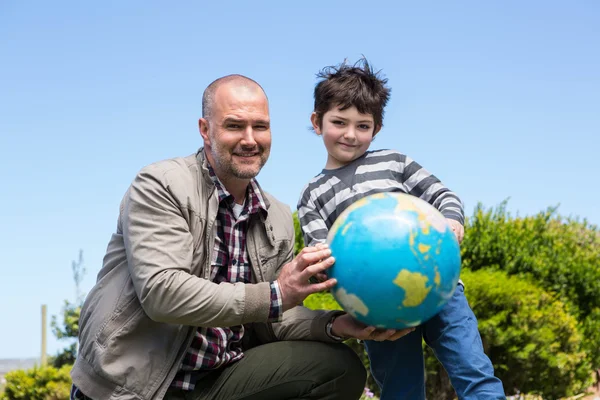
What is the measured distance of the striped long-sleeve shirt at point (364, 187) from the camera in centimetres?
475

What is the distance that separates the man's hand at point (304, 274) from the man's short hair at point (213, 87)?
126 cm

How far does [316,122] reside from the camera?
5234 millimetres

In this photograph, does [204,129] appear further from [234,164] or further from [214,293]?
[214,293]

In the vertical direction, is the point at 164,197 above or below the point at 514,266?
above

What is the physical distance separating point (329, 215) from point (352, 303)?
1.00m

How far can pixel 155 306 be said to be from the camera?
400cm

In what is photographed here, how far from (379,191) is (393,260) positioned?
3.68ft

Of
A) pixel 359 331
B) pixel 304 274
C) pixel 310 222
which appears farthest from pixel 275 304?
pixel 310 222

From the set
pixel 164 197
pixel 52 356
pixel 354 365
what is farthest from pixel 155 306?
pixel 52 356

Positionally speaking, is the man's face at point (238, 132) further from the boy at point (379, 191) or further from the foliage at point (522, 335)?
the foliage at point (522, 335)

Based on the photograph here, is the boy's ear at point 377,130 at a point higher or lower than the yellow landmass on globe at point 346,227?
higher

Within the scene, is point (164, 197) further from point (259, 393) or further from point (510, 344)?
point (510, 344)

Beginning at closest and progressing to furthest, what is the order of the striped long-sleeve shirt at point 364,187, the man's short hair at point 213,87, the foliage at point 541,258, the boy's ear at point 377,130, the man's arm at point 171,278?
the man's arm at point 171,278 < the man's short hair at point 213,87 < the striped long-sleeve shirt at point 364,187 < the boy's ear at point 377,130 < the foliage at point 541,258

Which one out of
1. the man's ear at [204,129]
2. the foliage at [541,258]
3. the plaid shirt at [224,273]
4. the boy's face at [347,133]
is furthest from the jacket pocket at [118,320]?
the foliage at [541,258]
